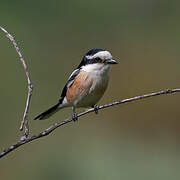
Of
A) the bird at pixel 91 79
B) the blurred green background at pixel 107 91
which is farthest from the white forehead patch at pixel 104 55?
the blurred green background at pixel 107 91

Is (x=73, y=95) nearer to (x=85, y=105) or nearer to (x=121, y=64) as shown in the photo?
(x=85, y=105)

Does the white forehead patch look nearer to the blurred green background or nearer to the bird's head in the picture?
the bird's head

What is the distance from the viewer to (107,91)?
7.49m

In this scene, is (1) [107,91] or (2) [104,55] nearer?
(2) [104,55]

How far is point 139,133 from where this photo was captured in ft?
23.3

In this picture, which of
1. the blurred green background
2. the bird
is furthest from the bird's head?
the blurred green background

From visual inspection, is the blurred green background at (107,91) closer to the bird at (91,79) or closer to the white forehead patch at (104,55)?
the bird at (91,79)

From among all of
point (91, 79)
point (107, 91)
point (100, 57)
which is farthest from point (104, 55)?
point (107, 91)

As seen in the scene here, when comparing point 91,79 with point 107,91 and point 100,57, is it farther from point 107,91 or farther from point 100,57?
point 107,91

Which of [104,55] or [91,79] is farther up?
[104,55]

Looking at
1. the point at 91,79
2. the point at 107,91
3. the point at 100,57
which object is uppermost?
the point at 100,57

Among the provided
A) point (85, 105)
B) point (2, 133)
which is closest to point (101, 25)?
point (2, 133)

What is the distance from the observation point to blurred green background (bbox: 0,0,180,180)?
6.11 meters

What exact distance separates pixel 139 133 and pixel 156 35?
277 cm
